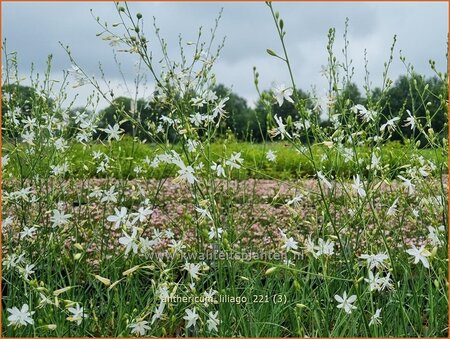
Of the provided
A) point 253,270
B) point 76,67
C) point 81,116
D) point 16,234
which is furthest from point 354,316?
point 16,234

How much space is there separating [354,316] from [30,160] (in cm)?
221

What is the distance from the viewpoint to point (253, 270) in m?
4.02

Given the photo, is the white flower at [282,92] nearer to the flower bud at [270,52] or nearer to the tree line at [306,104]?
the tree line at [306,104]

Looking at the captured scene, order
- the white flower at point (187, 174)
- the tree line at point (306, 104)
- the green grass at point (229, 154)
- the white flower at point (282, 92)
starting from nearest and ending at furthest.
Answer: the white flower at point (187, 174), the white flower at point (282, 92), the tree line at point (306, 104), the green grass at point (229, 154)

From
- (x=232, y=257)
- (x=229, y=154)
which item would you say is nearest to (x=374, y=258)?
(x=232, y=257)

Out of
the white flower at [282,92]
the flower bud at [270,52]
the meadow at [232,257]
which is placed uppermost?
the flower bud at [270,52]

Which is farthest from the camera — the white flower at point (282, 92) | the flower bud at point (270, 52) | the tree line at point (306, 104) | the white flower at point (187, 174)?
the tree line at point (306, 104)

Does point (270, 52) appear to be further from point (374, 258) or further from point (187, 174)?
point (374, 258)

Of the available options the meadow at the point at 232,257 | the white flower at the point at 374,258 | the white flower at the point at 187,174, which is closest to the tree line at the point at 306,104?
the meadow at the point at 232,257

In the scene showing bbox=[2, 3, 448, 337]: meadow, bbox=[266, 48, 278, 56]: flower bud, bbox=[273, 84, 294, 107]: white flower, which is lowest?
bbox=[2, 3, 448, 337]: meadow

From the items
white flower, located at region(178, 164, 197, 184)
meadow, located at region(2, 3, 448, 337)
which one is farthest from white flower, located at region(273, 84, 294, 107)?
white flower, located at region(178, 164, 197, 184)

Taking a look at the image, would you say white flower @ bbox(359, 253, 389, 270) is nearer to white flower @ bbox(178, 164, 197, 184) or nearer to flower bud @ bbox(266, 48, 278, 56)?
white flower @ bbox(178, 164, 197, 184)

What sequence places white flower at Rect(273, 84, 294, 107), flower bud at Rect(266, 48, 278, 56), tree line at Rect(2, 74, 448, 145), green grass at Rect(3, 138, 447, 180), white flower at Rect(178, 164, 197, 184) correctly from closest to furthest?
flower bud at Rect(266, 48, 278, 56) < white flower at Rect(178, 164, 197, 184) < white flower at Rect(273, 84, 294, 107) < tree line at Rect(2, 74, 448, 145) < green grass at Rect(3, 138, 447, 180)

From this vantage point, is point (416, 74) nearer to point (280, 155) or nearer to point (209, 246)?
point (209, 246)
